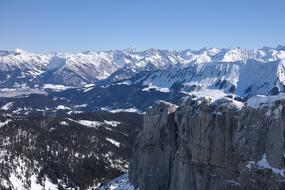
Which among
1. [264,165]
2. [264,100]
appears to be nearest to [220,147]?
[264,100]

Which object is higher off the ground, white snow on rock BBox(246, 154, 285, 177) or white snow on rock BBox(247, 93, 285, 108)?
white snow on rock BBox(247, 93, 285, 108)

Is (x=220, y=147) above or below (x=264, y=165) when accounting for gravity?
below

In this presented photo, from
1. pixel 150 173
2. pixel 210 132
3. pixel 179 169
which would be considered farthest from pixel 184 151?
pixel 150 173

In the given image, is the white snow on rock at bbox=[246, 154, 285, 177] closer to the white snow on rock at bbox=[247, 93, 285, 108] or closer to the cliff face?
the cliff face

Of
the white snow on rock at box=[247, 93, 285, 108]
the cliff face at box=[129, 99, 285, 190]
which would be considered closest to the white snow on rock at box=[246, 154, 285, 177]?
the cliff face at box=[129, 99, 285, 190]

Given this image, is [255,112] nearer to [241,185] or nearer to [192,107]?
[241,185]

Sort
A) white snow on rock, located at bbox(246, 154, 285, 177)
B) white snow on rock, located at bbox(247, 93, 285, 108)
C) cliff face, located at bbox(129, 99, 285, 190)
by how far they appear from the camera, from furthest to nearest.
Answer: white snow on rock, located at bbox(247, 93, 285, 108) < cliff face, located at bbox(129, 99, 285, 190) < white snow on rock, located at bbox(246, 154, 285, 177)

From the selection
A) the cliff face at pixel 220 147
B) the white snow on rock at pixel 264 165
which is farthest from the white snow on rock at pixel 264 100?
the white snow on rock at pixel 264 165

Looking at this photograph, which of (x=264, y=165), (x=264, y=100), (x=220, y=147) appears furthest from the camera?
(x=220, y=147)

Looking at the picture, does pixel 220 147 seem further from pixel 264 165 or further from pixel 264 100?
pixel 264 165
